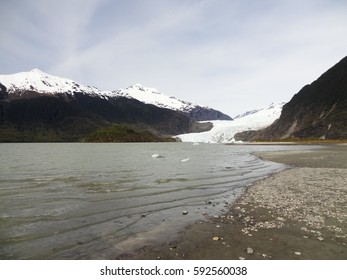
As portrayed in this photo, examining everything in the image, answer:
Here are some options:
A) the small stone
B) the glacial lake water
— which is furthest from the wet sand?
the glacial lake water

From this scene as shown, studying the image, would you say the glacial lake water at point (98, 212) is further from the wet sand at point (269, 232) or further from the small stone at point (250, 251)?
the small stone at point (250, 251)

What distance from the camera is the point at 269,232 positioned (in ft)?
38.0

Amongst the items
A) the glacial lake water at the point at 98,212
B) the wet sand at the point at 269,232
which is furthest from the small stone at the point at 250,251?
the glacial lake water at the point at 98,212

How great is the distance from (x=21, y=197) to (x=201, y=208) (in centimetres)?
1110

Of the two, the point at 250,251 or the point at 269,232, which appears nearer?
the point at 250,251

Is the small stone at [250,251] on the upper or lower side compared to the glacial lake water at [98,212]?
lower

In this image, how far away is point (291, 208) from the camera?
50.4 feet

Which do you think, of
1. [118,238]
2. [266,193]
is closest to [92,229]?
[118,238]

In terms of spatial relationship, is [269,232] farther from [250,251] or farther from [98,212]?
[98,212]

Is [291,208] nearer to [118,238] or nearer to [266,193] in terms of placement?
[266,193]

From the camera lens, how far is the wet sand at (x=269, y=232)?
9562 mm

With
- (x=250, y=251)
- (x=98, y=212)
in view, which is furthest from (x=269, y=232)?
(x=98, y=212)

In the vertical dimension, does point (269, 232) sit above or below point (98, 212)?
below
